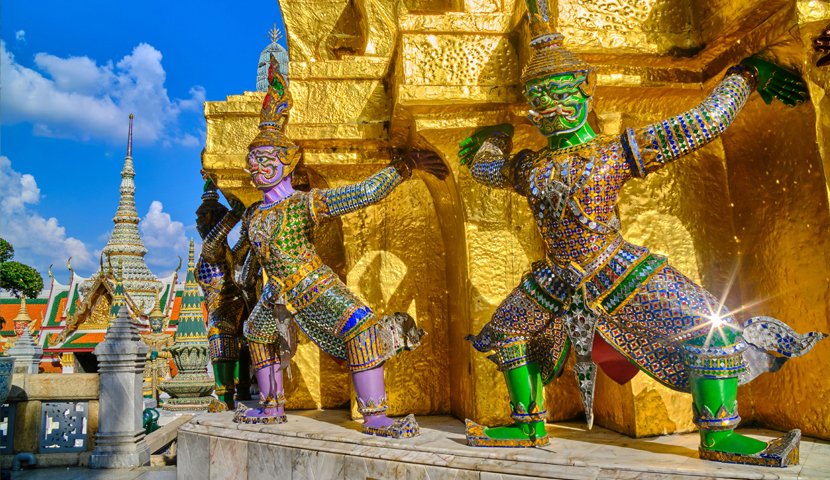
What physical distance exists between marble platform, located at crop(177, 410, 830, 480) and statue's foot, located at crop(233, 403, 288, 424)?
0.06 meters

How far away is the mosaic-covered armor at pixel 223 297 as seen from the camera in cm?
455

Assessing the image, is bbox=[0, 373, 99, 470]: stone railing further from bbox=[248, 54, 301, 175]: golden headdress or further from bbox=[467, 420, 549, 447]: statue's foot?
bbox=[467, 420, 549, 447]: statue's foot

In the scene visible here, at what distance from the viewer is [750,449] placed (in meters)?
2.22

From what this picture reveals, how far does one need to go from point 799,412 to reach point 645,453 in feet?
3.35

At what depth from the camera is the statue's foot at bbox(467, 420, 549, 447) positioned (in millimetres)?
2736

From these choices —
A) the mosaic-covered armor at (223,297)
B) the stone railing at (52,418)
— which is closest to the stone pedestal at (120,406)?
the stone railing at (52,418)

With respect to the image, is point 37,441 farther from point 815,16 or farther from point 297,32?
point 815,16

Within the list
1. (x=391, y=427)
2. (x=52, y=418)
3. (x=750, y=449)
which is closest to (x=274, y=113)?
(x=391, y=427)

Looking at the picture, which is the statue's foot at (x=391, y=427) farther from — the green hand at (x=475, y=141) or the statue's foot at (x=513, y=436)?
the green hand at (x=475, y=141)

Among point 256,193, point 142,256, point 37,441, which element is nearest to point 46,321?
point 142,256

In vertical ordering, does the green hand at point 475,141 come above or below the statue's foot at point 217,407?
above

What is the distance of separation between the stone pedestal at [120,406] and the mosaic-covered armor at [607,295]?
3.69m

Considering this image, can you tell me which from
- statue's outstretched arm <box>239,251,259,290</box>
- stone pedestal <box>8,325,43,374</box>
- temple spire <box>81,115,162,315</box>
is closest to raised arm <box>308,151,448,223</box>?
statue's outstretched arm <box>239,251,259,290</box>

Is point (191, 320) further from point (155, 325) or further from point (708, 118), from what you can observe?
point (155, 325)
